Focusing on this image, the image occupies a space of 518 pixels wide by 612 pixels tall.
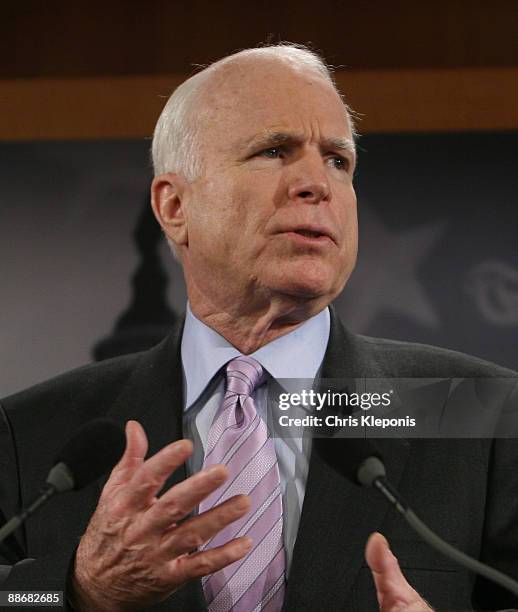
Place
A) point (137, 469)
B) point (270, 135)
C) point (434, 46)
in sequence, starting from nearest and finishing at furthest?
Result: point (137, 469) < point (270, 135) < point (434, 46)

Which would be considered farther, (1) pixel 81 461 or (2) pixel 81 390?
(2) pixel 81 390

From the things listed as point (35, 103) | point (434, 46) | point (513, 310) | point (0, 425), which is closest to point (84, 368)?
point (0, 425)

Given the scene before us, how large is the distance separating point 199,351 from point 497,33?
0.82 metres

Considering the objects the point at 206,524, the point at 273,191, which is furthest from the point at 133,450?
the point at 273,191

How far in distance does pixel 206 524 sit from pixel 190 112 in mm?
678

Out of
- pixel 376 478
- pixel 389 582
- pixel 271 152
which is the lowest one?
pixel 389 582

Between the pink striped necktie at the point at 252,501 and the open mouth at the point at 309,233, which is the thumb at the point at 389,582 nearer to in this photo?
the pink striped necktie at the point at 252,501

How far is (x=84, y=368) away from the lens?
1.53 meters

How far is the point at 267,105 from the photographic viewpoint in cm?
138

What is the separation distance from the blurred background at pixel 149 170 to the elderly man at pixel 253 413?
12cm

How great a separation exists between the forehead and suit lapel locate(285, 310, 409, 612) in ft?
1.56

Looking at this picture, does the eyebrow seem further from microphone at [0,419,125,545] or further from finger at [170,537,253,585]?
finger at [170,537,253,585]

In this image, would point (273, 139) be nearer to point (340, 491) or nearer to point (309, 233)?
point (309, 233)

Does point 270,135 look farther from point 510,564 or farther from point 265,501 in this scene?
point 510,564
